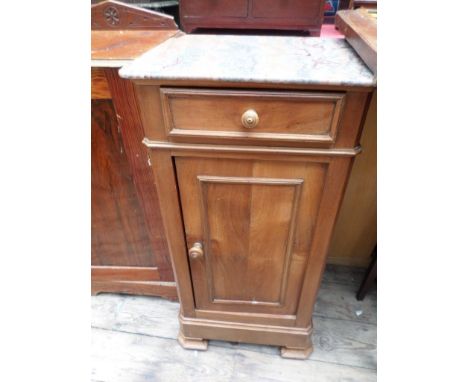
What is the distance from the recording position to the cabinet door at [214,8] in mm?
851

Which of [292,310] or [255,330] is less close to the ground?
[292,310]

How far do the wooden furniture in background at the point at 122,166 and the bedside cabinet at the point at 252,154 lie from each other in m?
0.14

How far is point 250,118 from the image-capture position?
1.66 feet

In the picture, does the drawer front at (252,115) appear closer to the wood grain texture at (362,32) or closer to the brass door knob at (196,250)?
the wood grain texture at (362,32)

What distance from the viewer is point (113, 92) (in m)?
0.68

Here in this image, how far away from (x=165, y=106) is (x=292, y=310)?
0.66 metres

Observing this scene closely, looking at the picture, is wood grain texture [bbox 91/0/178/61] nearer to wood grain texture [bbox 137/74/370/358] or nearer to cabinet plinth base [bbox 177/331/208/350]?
wood grain texture [bbox 137/74/370/358]

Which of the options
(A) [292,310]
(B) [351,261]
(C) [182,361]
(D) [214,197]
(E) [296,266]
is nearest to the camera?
(D) [214,197]

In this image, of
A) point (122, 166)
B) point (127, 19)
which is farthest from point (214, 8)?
point (122, 166)

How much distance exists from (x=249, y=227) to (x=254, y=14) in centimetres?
62

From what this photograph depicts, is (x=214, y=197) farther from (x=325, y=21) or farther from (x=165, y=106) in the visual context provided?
(x=325, y=21)

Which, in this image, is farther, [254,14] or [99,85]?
[254,14]

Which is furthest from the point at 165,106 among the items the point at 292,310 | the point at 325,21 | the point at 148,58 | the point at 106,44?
the point at 325,21

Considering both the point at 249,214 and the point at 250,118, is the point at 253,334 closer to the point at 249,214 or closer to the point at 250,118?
the point at 249,214
